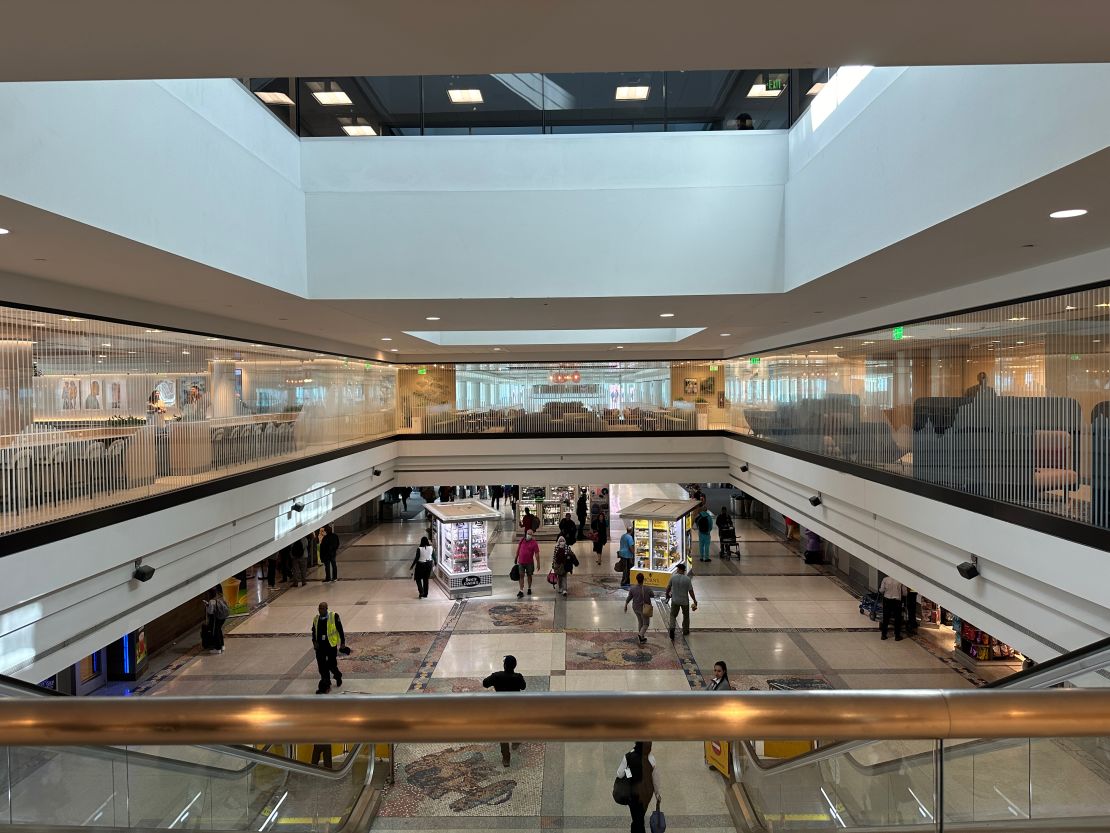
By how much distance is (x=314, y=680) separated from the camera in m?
11.8

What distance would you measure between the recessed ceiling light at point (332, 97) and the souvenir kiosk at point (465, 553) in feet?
34.0

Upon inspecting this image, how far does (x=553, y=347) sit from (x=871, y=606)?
33.6ft

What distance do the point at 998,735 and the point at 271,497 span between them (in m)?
12.8

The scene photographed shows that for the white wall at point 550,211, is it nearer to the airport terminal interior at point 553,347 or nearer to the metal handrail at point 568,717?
the airport terminal interior at point 553,347

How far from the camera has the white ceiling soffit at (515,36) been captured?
7.89 ft

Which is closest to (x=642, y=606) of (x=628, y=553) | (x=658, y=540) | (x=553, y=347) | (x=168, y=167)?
(x=628, y=553)

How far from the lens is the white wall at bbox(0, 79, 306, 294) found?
4.33 metres

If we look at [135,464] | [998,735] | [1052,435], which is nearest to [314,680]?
[135,464]

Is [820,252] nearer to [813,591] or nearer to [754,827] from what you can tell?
[754,827]

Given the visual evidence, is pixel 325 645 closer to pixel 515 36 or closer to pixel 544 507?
pixel 515 36

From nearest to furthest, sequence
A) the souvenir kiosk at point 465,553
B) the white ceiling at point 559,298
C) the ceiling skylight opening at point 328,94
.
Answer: the white ceiling at point 559,298 < the ceiling skylight opening at point 328,94 < the souvenir kiosk at point 465,553

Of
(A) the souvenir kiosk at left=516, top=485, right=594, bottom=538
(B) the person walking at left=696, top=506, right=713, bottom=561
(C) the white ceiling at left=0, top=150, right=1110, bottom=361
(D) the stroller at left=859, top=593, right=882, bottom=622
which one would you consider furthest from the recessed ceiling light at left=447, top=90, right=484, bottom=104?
(A) the souvenir kiosk at left=516, top=485, right=594, bottom=538

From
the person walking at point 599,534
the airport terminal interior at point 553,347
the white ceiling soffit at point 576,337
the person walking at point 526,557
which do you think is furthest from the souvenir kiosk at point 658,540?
the white ceiling soffit at point 576,337

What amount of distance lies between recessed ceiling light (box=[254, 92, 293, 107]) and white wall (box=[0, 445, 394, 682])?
5.07 m
